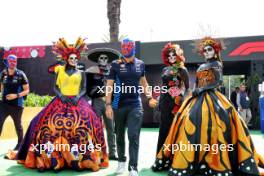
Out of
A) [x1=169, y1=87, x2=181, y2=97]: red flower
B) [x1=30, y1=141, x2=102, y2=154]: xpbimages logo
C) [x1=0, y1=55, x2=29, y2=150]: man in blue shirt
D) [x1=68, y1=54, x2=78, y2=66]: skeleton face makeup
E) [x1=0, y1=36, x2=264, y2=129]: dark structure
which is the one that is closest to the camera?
[x1=30, y1=141, x2=102, y2=154]: xpbimages logo

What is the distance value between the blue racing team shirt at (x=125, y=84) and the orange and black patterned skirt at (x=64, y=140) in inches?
29.0

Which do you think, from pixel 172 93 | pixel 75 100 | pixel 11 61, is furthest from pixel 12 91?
pixel 172 93

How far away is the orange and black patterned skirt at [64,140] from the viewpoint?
5.98 m

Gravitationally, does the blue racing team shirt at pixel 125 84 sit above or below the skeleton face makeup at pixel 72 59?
below

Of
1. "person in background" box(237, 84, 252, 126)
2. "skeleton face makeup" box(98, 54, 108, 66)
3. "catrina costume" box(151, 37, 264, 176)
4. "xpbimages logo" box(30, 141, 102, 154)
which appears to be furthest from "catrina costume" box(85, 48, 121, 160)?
"person in background" box(237, 84, 252, 126)

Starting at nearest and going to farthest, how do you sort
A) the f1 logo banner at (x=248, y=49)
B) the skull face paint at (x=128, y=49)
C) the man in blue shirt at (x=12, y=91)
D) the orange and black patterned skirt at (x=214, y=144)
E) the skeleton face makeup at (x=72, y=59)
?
the orange and black patterned skirt at (x=214, y=144) → the skull face paint at (x=128, y=49) → the skeleton face makeup at (x=72, y=59) → the man in blue shirt at (x=12, y=91) → the f1 logo banner at (x=248, y=49)

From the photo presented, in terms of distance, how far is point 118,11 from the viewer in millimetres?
18000

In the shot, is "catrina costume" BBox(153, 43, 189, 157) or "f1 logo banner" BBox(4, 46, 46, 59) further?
"f1 logo banner" BBox(4, 46, 46, 59)

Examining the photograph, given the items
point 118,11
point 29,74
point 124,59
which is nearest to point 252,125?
Answer: point 118,11

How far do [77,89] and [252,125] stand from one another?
992cm

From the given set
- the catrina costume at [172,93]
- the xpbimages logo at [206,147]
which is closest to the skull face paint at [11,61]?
the catrina costume at [172,93]

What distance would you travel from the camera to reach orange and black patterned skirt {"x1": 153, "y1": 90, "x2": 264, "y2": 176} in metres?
5.18

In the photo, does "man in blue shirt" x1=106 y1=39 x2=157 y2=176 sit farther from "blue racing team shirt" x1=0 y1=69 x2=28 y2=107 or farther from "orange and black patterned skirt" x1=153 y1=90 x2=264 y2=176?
"blue racing team shirt" x1=0 y1=69 x2=28 y2=107

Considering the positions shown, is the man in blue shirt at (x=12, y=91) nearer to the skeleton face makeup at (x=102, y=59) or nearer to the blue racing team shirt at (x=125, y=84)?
the skeleton face makeup at (x=102, y=59)
